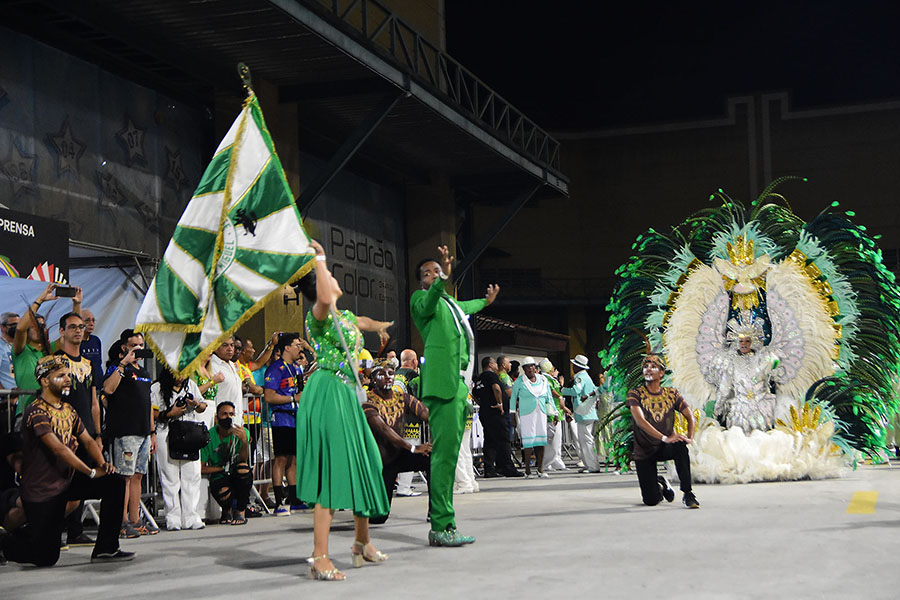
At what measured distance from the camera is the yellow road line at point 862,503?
8.24m

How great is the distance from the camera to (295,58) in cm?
1439

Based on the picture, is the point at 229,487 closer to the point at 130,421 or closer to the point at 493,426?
the point at 130,421

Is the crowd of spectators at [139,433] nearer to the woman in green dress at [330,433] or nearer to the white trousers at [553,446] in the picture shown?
the woman in green dress at [330,433]

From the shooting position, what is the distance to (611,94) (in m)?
39.1

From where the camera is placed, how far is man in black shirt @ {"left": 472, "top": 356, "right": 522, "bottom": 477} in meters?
15.7

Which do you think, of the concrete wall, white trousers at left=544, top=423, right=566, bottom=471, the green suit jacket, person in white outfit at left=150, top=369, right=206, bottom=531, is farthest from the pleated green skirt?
the concrete wall

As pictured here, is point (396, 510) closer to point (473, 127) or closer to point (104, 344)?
point (104, 344)

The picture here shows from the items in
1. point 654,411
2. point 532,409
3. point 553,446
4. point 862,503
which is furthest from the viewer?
point 553,446

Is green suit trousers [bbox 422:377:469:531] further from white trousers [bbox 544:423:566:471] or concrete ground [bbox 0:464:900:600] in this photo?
white trousers [bbox 544:423:566:471]

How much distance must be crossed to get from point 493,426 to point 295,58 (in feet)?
19.7

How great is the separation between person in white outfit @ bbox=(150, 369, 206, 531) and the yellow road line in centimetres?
547

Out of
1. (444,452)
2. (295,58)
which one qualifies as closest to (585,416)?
(295,58)

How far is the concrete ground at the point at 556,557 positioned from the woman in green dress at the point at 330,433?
41cm

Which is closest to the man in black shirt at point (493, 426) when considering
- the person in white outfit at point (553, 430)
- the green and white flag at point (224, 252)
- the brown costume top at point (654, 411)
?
the person in white outfit at point (553, 430)
